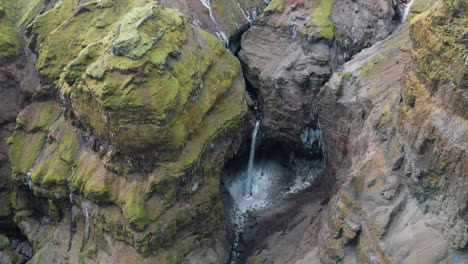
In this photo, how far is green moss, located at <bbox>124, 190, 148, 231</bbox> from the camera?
19859 mm

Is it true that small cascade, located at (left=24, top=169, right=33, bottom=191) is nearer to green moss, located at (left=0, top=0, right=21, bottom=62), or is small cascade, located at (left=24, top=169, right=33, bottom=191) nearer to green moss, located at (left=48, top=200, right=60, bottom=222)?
green moss, located at (left=48, top=200, right=60, bottom=222)

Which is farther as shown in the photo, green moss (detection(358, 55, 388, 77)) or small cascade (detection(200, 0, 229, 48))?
small cascade (detection(200, 0, 229, 48))

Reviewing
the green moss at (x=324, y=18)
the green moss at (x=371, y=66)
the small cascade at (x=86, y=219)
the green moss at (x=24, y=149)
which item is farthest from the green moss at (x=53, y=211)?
the green moss at (x=324, y=18)

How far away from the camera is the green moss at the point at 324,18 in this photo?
25.4 metres

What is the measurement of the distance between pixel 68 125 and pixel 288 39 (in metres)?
13.8

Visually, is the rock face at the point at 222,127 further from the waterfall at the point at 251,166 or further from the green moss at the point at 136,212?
the waterfall at the point at 251,166

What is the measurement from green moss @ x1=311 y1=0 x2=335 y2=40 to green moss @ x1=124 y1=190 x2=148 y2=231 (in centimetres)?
1393

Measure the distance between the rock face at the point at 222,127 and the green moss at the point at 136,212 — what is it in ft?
0.18

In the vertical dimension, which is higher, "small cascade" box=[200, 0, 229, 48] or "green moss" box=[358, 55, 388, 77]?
"green moss" box=[358, 55, 388, 77]

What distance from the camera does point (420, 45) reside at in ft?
49.0

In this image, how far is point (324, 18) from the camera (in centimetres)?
2606

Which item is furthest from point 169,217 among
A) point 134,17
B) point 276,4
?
point 276,4

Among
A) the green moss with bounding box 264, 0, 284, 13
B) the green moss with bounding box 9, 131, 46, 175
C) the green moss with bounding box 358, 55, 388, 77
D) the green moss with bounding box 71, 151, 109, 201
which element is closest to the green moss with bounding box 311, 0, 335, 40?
the green moss with bounding box 264, 0, 284, 13

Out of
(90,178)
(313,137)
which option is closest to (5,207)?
(90,178)
